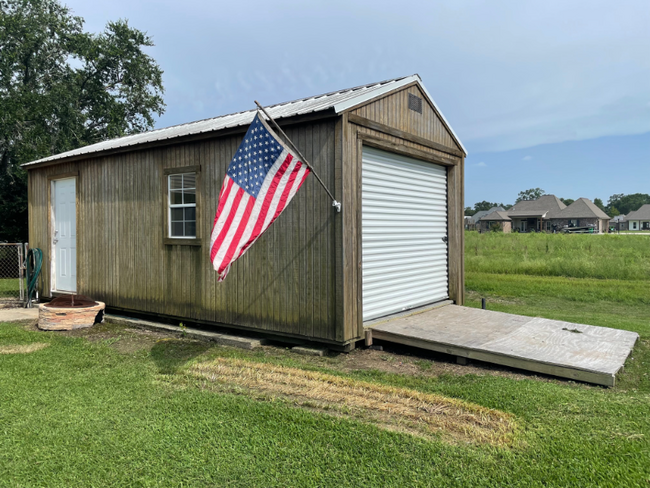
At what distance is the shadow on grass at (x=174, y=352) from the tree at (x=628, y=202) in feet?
383

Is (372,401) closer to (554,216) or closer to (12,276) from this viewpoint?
(12,276)

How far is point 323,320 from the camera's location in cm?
547

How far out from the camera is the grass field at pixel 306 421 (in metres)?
2.76

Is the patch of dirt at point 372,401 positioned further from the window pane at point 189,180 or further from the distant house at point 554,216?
the distant house at point 554,216

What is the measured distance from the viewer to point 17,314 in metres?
8.40

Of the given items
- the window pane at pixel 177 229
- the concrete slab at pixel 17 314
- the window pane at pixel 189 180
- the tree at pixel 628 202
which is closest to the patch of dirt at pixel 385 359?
the window pane at pixel 177 229

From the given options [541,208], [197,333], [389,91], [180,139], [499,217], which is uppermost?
[541,208]

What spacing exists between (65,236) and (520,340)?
8217 millimetres

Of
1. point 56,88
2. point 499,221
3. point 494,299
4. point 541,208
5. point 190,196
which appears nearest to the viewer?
A: point 190,196

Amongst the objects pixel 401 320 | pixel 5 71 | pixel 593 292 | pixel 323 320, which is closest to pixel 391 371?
pixel 323 320

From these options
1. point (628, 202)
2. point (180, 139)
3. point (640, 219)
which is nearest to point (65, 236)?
point (180, 139)

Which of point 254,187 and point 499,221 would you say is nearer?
point 254,187

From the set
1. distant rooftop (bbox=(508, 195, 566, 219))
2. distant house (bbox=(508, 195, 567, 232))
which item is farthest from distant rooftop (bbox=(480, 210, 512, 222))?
distant rooftop (bbox=(508, 195, 566, 219))

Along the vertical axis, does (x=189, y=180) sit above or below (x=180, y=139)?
below
